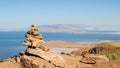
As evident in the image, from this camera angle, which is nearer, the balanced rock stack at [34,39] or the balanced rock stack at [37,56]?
the balanced rock stack at [37,56]

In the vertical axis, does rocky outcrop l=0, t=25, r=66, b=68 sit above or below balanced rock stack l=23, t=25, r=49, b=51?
below

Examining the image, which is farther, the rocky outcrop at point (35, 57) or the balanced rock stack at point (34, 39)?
the balanced rock stack at point (34, 39)

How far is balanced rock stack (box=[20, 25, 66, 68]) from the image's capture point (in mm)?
39750

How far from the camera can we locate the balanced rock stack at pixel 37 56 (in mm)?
39750

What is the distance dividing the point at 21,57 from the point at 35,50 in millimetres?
1637

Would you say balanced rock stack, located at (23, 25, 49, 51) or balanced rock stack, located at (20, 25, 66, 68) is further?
balanced rock stack, located at (23, 25, 49, 51)

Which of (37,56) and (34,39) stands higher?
(34,39)

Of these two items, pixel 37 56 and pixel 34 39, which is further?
pixel 34 39

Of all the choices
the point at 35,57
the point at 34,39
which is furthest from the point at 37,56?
the point at 34,39

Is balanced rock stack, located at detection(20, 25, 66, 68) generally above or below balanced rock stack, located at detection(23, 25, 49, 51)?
below

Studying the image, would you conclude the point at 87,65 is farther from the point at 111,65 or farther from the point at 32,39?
the point at 32,39

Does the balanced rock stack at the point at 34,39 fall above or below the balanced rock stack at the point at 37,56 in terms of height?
above

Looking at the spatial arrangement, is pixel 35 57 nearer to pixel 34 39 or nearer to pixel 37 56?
pixel 37 56

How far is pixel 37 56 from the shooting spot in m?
40.3
